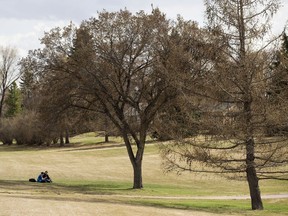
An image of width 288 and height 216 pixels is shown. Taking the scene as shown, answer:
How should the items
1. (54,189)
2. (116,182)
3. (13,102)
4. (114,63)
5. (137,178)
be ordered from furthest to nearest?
(13,102)
(116,182)
(137,178)
(114,63)
(54,189)

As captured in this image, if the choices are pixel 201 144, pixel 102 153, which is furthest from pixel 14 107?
pixel 201 144

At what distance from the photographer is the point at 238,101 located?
1786 centimetres

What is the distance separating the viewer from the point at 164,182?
36.5 meters

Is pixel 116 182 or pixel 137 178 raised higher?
pixel 137 178

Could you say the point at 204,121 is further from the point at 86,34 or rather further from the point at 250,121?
the point at 86,34

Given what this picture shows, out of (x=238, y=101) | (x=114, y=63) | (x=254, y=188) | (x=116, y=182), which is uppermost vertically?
(x=114, y=63)

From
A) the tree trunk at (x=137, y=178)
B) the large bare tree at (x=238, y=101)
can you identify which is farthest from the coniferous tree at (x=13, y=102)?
the large bare tree at (x=238, y=101)

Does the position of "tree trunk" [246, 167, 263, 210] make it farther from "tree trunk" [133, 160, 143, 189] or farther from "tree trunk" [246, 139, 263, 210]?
"tree trunk" [133, 160, 143, 189]

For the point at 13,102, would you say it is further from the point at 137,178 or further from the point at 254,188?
the point at 254,188

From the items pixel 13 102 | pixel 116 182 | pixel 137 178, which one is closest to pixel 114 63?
pixel 137 178

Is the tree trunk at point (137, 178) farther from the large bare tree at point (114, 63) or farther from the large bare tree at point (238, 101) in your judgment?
the large bare tree at point (238, 101)

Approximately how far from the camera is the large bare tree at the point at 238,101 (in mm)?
17156

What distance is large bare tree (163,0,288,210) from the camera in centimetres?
1716

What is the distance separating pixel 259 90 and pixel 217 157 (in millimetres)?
3094
